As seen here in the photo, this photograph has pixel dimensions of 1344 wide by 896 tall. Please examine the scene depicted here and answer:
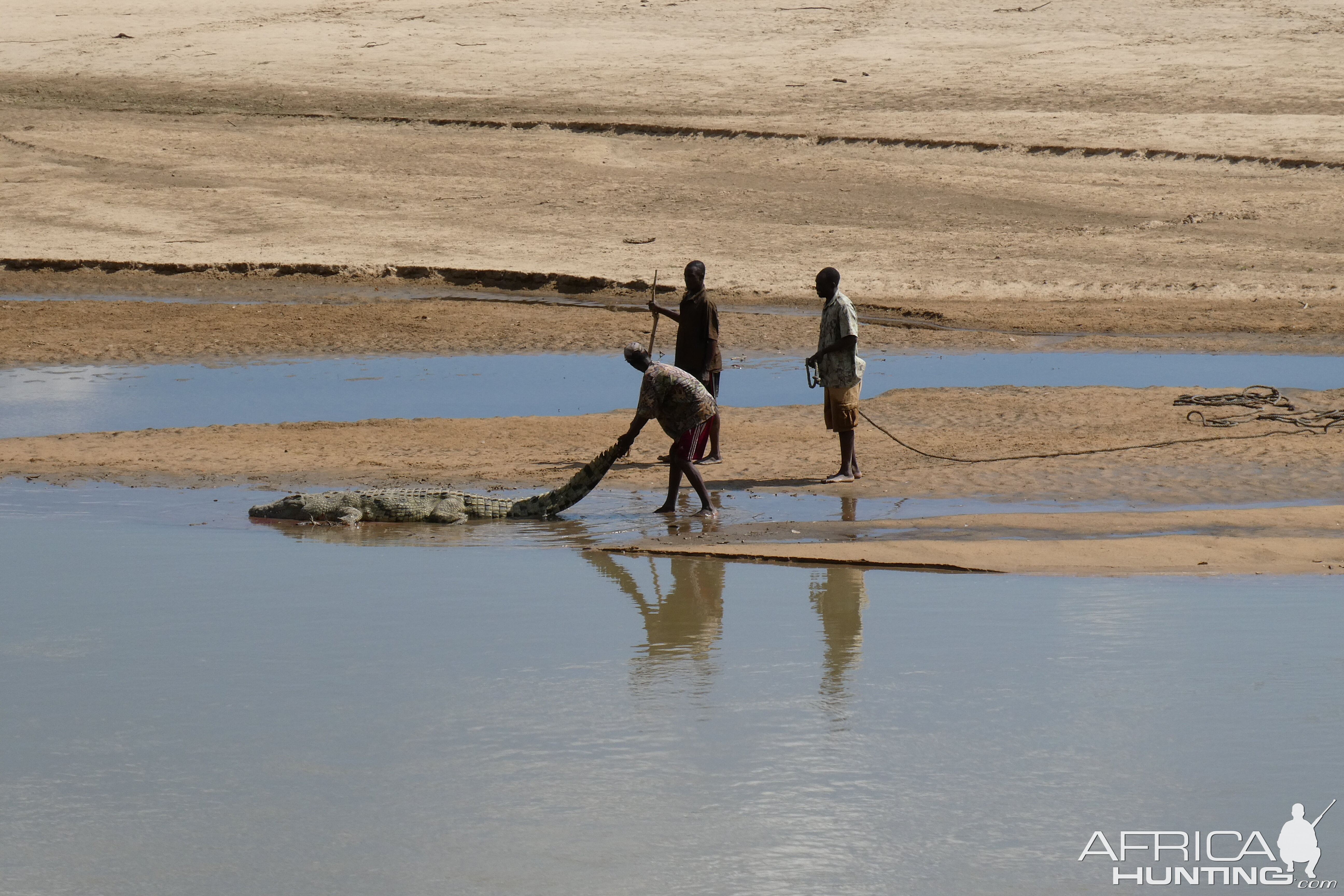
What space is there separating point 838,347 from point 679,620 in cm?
315

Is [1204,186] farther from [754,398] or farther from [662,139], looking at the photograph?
[754,398]

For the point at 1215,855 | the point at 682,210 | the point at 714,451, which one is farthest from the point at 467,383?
the point at 1215,855

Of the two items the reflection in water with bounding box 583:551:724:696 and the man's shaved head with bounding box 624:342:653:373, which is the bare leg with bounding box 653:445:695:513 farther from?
the reflection in water with bounding box 583:551:724:696

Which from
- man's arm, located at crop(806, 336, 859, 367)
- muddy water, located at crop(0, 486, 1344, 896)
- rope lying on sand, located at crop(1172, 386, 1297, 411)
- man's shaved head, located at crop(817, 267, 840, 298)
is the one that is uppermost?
man's shaved head, located at crop(817, 267, 840, 298)

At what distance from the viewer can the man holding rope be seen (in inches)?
404

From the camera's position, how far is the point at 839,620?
7.60 m

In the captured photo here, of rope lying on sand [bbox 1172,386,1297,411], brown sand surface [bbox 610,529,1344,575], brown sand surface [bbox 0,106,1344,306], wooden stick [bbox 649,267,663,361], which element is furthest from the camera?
brown sand surface [bbox 0,106,1344,306]

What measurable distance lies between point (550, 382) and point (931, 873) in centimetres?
1110

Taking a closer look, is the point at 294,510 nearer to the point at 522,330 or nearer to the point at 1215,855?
the point at 1215,855

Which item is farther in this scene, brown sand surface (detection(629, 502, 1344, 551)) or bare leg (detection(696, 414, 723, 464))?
bare leg (detection(696, 414, 723, 464))

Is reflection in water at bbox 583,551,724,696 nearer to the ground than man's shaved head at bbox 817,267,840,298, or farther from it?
nearer to the ground

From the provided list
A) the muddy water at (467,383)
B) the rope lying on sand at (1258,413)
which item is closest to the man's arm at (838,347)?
the rope lying on sand at (1258,413)

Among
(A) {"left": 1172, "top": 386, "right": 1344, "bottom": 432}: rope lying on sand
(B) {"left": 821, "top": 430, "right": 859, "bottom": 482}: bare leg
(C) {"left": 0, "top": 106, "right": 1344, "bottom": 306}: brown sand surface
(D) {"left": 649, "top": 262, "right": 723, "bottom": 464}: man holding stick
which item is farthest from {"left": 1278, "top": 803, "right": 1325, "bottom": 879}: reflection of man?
(C) {"left": 0, "top": 106, "right": 1344, "bottom": 306}: brown sand surface

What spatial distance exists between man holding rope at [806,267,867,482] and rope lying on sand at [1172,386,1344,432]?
3427 millimetres
